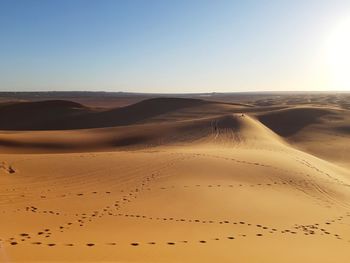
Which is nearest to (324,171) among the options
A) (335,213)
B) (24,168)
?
(335,213)

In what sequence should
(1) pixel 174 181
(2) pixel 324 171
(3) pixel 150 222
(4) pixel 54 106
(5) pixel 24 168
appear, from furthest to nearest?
(4) pixel 54 106
(2) pixel 324 171
(5) pixel 24 168
(1) pixel 174 181
(3) pixel 150 222

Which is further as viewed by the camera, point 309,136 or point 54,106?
point 54,106

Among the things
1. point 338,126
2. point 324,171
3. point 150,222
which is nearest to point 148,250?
point 150,222

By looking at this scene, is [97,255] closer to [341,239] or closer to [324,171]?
[341,239]

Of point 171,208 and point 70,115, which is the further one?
point 70,115

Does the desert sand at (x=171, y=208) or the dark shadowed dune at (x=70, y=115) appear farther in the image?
the dark shadowed dune at (x=70, y=115)

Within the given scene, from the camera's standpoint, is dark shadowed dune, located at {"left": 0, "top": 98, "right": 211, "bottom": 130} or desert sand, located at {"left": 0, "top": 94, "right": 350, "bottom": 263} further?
dark shadowed dune, located at {"left": 0, "top": 98, "right": 211, "bottom": 130}


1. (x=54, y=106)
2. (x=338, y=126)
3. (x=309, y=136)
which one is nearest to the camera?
(x=309, y=136)

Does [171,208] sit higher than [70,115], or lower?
higher

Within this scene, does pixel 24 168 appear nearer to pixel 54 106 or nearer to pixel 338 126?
pixel 338 126
